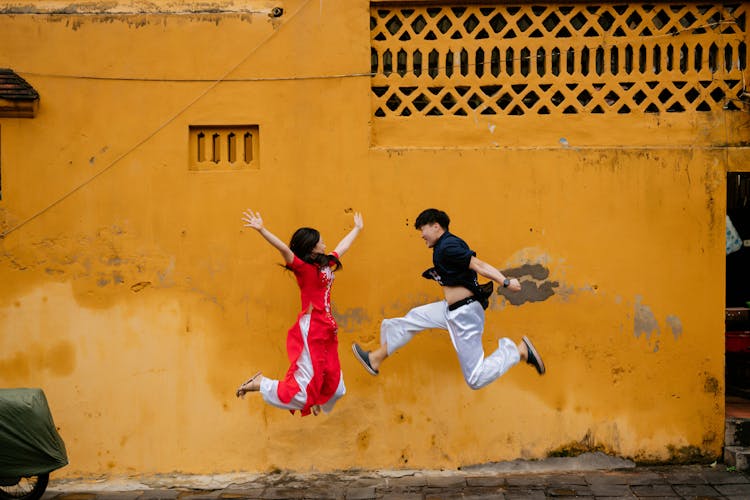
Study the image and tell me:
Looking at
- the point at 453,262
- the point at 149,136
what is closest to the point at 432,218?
the point at 453,262

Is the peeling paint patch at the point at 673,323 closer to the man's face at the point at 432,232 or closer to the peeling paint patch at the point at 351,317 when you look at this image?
the man's face at the point at 432,232

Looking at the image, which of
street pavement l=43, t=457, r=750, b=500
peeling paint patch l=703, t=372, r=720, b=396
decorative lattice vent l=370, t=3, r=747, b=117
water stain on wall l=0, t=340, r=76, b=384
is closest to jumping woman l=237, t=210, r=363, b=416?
street pavement l=43, t=457, r=750, b=500

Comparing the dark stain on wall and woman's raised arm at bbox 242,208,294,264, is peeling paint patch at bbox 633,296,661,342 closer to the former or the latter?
the dark stain on wall

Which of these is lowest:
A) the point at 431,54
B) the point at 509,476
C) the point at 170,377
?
the point at 509,476

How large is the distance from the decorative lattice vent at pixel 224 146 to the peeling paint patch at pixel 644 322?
330 centimetres

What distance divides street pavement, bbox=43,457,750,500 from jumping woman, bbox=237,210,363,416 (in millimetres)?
859

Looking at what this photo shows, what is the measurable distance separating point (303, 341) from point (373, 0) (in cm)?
280

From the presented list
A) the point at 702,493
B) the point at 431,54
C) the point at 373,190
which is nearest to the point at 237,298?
the point at 373,190

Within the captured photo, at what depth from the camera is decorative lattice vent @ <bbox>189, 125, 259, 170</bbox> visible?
6301 mm

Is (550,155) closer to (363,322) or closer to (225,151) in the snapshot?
(363,322)

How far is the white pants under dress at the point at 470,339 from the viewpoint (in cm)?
557

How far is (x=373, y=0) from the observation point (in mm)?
6258

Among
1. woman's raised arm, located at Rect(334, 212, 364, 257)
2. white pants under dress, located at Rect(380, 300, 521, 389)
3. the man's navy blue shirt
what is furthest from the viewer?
woman's raised arm, located at Rect(334, 212, 364, 257)

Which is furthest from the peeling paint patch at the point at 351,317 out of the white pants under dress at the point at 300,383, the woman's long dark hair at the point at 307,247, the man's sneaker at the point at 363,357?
the woman's long dark hair at the point at 307,247
